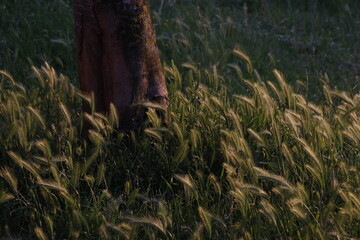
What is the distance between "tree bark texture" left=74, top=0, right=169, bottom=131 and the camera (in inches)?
167

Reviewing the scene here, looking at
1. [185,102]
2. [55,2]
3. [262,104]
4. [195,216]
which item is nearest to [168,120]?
[185,102]

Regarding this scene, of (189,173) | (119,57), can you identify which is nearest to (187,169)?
(189,173)

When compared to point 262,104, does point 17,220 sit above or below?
below

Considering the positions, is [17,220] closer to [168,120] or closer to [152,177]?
[152,177]

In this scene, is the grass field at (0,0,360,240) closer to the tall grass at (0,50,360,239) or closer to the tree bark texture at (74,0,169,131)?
the tall grass at (0,50,360,239)

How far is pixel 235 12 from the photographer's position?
7617 mm

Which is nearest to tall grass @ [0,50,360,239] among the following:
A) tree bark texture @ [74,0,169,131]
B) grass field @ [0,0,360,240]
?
grass field @ [0,0,360,240]

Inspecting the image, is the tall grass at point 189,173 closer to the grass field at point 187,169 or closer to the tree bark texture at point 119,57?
the grass field at point 187,169

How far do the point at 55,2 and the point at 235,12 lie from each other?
192 centimetres

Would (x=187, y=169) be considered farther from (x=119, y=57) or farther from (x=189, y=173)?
(x=119, y=57)

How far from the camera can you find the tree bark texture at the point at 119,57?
4.23 m

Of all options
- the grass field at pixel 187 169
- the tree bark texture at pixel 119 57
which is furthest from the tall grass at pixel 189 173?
the tree bark texture at pixel 119 57

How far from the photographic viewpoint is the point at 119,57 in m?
4.28

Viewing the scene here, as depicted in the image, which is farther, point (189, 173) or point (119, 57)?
point (119, 57)
